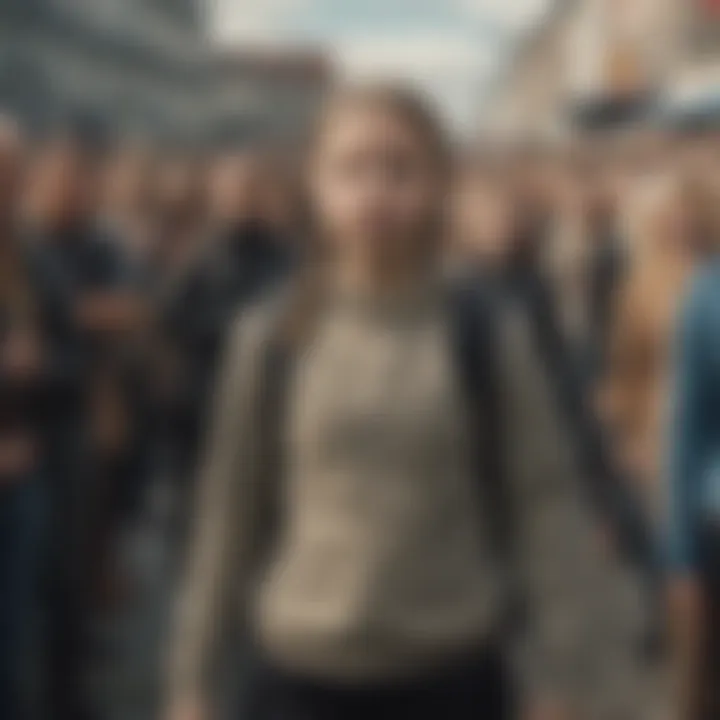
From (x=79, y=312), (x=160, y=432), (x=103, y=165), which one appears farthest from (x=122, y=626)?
(x=103, y=165)

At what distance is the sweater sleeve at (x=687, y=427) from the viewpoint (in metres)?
1.47

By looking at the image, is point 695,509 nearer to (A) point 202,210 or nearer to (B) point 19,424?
(A) point 202,210

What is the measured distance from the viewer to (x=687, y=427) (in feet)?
4.89

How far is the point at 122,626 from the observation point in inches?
62.1

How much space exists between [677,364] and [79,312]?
2.06 feet

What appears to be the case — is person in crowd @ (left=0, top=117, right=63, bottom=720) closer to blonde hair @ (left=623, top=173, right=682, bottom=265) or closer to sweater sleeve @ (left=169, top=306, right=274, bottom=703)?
sweater sleeve @ (left=169, top=306, right=274, bottom=703)

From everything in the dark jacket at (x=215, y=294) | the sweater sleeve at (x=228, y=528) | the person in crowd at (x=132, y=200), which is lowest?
the sweater sleeve at (x=228, y=528)

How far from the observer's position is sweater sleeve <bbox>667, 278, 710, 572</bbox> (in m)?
1.47

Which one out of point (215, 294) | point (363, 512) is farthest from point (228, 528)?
point (215, 294)

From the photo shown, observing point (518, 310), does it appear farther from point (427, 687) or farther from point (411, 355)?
point (427, 687)

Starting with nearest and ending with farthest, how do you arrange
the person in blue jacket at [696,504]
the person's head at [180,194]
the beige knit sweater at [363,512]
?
the beige knit sweater at [363,512]
the person in blue jacket at [696,504]
the person's head at [180,194]

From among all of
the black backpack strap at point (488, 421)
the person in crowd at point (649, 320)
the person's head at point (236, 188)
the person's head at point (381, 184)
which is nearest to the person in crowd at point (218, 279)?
the person's head at point (236, 188)

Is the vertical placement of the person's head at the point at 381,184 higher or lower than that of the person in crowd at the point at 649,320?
higher

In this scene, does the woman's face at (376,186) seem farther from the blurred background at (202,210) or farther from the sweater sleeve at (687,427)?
the sweater sleeve at (687,427)
